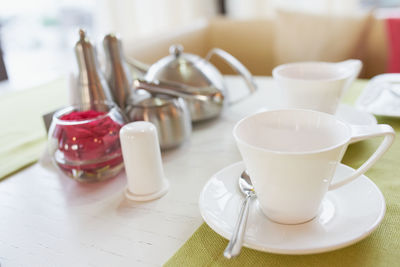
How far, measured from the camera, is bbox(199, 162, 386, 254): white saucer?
1.15ft

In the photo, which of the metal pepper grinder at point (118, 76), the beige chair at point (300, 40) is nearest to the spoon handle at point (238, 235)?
the metal pepper grinder at point (118, 76)

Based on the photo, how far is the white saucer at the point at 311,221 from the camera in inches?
13.8

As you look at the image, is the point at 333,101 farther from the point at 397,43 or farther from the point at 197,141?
the point at 397,43

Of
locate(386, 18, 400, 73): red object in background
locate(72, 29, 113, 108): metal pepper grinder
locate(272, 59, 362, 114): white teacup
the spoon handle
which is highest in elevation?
locate(72, 29, 113, 108): metal pepper grinder

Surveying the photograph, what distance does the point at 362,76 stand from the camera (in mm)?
1388

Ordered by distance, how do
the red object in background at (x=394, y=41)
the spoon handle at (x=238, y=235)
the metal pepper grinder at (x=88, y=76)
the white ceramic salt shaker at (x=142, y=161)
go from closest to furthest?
the spoon handle at (x=238, y=235) → the white ceramic salt shaker at (x=142, y=161) → the metal pepper grinder at (x=88, y=76) → the red object in background at (x=394, y=41)

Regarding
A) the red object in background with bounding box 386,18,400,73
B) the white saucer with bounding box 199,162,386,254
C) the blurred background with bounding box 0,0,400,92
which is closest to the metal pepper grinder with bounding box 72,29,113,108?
the blurred background with bounding box 0,0,400,92

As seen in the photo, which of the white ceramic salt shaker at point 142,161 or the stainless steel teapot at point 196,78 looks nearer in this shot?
the white ceramic salt shaker at point 142,161

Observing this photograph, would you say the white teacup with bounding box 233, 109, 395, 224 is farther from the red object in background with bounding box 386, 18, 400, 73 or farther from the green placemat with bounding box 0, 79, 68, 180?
the red object in background with bounding box 386, 18, 400, 73

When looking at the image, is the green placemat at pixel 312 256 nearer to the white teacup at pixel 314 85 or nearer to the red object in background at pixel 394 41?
the white teacup at pixel 314 85

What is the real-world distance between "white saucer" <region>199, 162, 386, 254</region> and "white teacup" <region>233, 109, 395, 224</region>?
0.02 metres

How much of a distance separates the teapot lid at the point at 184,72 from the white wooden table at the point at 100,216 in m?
0.13

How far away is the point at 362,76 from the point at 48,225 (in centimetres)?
124

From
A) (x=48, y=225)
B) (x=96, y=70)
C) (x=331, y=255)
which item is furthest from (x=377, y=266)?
(x=96, y=70)
